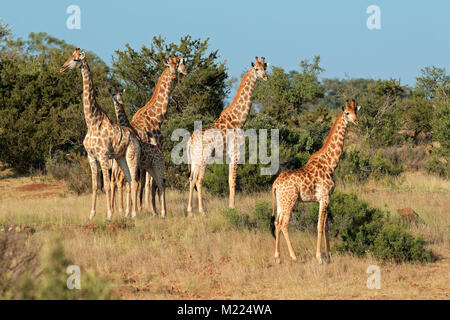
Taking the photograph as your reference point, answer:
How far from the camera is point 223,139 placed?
43.1 feet

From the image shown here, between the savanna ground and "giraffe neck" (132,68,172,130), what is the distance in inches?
78.2

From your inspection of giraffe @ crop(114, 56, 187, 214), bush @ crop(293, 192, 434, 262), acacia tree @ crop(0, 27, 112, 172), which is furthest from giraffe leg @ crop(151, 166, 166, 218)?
acacia tree @ crop(0, 27, 112, 172)

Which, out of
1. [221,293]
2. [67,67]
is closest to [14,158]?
[67,67]

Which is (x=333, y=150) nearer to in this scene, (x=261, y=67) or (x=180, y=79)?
(x=261, y=67)

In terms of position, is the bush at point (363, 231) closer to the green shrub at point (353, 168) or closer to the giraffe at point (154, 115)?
the giraffe at point (154, 115)

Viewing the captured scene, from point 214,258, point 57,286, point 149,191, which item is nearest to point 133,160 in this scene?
point 149,191

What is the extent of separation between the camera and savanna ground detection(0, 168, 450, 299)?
27.3 ft

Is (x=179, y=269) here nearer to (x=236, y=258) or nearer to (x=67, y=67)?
(x=236, y=258)

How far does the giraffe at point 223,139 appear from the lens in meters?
12.8

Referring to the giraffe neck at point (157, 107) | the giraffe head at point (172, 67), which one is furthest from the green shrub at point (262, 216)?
the giraffe head at point (172, 67)

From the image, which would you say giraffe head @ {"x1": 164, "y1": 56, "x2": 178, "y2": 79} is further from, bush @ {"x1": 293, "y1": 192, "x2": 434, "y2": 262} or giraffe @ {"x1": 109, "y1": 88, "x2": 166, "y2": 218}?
bush @ {"x1": 293, "y1": 192, "x2": 434, "y2": 262}

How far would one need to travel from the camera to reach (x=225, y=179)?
620 inches

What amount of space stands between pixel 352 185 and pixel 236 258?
24.6ft

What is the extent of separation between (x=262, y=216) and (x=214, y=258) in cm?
205
